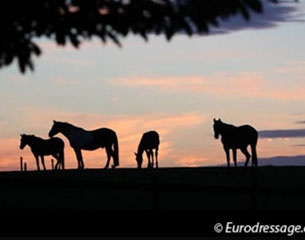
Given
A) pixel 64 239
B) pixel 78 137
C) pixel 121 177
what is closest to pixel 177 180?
pixel 121 177

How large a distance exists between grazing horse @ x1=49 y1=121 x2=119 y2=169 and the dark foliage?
29.2 m

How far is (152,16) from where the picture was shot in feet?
47.5

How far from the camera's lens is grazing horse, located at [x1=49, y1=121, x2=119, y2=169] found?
4397cm

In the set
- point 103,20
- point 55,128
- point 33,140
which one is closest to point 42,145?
point 33,140

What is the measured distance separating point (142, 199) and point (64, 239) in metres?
8.99

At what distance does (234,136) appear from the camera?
39094 millimetres

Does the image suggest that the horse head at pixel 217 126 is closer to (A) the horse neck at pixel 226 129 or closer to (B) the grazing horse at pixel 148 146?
(A) the horse neck at pixel 226 129

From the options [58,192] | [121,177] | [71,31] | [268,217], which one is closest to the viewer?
[71,31]

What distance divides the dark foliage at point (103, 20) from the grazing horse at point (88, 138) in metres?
29.2

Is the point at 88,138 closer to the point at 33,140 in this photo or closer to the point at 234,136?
the point at 33,140

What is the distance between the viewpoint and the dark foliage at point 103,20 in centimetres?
1398

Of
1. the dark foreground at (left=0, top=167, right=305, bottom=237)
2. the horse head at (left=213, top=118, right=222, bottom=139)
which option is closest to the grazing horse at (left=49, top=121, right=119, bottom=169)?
the horse head at (left=213, top=118, right=222, bottom=139)

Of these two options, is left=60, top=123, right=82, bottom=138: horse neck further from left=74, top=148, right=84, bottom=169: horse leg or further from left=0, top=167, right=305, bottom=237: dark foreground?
left=0, top=167, right=305, bottom=237: dark foreground

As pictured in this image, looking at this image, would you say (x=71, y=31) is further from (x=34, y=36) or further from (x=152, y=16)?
(x=152, y=16)
